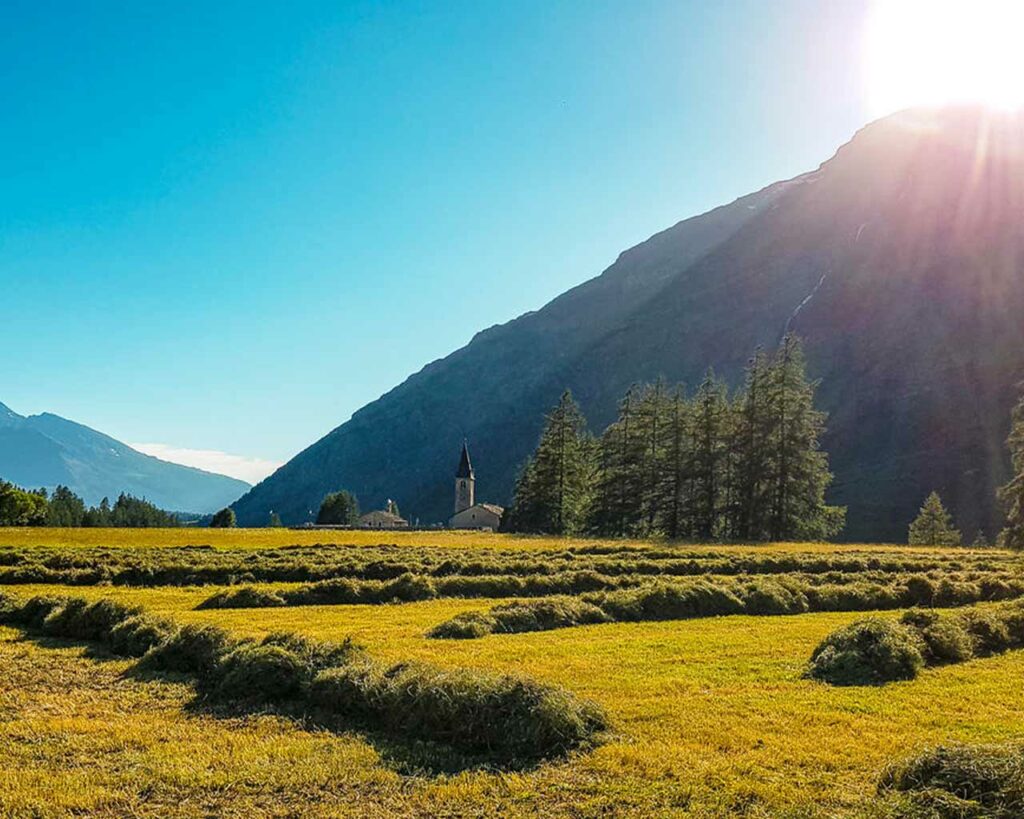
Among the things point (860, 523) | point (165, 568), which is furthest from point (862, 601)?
point (860, 523)

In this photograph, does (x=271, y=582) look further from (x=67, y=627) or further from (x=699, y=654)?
(x=699, y=654)

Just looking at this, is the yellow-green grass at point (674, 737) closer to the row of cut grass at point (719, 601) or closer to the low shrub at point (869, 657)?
the low shrub at point (869, 657)

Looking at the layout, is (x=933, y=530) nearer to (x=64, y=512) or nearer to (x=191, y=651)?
(x=191, y=651)

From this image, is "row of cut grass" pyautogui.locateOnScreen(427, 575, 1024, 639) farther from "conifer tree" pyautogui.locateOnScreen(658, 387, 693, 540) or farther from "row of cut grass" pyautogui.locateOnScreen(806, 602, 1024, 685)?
"conifer tree" pyautogui.locateOnScreen(658, 387, 693, 540)

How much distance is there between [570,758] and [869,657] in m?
8.56

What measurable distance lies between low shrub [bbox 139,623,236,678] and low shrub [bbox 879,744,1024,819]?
Result: 1334 cm

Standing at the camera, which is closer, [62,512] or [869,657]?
[869,657]

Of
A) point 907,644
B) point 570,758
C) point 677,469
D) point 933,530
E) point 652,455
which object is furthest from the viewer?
point 933,530

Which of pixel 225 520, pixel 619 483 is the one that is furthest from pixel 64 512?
pixel 619 483

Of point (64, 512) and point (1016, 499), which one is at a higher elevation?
point (1016, 499)

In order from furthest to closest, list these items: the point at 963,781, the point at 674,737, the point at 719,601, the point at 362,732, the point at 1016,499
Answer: the point at 1016,499
the point at 719,601
the point at 362,732
the point at 674,737
the point at 963,781

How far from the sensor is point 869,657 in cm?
1583

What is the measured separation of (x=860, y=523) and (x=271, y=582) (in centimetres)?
12169

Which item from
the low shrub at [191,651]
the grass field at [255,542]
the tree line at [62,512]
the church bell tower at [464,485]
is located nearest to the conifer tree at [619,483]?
the grass field at [255,542]
